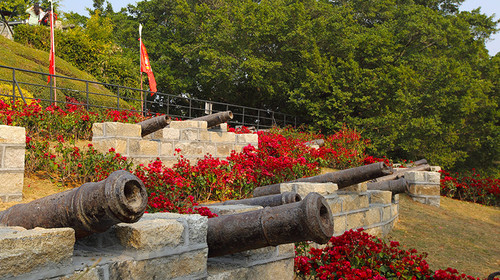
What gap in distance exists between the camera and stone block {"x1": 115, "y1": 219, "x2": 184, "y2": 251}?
8.59 feet

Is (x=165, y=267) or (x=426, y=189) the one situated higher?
(x=165, y=267)

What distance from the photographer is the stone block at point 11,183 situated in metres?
5.90

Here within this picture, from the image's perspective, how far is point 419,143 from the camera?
1702cm

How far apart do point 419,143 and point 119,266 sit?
53.9ft

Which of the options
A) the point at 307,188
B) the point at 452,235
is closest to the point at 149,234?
the point at 307,188

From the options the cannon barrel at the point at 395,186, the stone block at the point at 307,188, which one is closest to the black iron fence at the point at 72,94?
the stone block at the point at 307,188

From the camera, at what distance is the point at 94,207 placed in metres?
2.26

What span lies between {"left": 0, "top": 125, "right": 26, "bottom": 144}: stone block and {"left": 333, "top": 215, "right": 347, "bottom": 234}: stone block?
15.7 ft

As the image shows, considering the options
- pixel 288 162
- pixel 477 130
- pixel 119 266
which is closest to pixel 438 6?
pixel 477 130

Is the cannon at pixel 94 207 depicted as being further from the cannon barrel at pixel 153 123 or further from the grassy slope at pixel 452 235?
the cannon barrel at pixel 153 123

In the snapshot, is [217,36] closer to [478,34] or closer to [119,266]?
[478,34]

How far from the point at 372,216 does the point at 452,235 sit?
7.50 ft

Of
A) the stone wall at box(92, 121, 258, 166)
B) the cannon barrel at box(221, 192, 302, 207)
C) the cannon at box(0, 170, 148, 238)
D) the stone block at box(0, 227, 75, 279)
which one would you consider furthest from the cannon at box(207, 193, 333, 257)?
the stone wall at box(92, 121, 258, 166)

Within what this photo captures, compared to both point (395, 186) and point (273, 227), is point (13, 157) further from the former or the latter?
point (395, 186)
